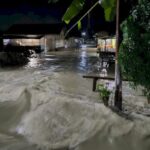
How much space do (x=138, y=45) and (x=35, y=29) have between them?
29.3 m

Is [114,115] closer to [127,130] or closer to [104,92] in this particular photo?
[127,130]

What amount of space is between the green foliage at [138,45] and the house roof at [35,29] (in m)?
28.2

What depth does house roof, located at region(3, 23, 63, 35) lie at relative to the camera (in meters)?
33.5

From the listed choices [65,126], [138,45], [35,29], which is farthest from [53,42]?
[138,45]

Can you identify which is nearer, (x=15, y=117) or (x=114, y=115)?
(x=114, y=115)

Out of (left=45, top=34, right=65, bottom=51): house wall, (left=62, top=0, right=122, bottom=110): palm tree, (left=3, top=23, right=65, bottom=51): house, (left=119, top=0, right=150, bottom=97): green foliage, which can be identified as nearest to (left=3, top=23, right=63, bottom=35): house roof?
(left=3, top=23, right=65, bottom=51): house

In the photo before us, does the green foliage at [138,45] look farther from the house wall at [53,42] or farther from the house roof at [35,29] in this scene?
the house wall at [53,42]

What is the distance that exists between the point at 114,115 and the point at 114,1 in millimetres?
2988

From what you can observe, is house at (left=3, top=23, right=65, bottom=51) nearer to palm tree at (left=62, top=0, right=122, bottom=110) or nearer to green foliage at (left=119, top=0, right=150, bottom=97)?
palm tree at (left=62, top=0, right=122, bottom=110)

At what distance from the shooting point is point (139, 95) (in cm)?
1005

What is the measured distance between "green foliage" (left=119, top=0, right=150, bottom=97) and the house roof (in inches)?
1112

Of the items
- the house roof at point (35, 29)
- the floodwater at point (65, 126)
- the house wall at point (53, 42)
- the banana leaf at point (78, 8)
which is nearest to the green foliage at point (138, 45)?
the banana leaf at point (78, 8)

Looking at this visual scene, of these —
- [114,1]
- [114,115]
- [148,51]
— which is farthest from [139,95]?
[148,51]

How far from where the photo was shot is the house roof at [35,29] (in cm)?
3350
